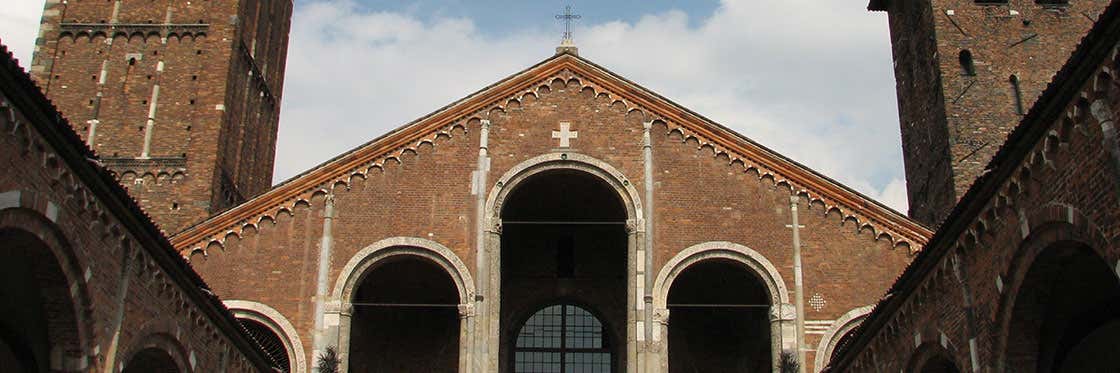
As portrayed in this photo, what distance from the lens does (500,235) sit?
2495cm

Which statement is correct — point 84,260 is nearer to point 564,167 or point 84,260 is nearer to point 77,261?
point 77,261

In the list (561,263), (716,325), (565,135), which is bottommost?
(716,325)

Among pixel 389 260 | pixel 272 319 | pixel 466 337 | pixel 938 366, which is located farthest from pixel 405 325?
pixel 938 366

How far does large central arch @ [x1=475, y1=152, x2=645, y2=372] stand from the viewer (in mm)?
23922

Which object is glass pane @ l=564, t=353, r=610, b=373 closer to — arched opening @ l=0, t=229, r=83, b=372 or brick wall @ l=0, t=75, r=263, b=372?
brick wall @ l=0, t=75, r=263, b=372

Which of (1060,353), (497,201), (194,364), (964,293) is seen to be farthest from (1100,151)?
(497,201)

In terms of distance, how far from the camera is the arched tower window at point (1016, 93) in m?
28.8

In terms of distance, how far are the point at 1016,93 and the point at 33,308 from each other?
2280 centimetres

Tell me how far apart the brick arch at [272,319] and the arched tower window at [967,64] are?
16867 millimetres

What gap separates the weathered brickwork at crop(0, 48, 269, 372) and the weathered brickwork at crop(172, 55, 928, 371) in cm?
739

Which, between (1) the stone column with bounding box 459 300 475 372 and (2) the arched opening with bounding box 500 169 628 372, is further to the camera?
(2) the arched opening with bounding box 500 169 628 372

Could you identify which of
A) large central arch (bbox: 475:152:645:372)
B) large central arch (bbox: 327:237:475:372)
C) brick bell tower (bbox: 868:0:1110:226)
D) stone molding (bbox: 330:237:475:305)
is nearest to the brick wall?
large central arch (bbox: 327:237:475:372)

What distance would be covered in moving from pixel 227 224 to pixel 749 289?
37.6 ft

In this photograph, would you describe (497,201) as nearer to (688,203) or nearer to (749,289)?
(688,203)
